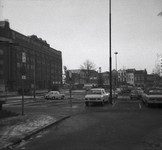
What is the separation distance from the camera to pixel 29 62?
3088 inches

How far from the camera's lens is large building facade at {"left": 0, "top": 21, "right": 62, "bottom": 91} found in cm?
6322

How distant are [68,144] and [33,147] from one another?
1.08m

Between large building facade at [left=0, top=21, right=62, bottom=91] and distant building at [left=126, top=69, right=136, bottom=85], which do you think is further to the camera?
distant building at [left=126, top=69, right=136, bottom=85]

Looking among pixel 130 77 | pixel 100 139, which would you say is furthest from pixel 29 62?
pixel 130 77

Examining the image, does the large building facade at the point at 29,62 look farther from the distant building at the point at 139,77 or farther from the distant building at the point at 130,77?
the distant building at the point at 139,77

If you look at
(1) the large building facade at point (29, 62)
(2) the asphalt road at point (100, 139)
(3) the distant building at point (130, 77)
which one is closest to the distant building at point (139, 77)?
(3) the distant building at point (130, 77)

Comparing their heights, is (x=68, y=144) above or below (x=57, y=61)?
below

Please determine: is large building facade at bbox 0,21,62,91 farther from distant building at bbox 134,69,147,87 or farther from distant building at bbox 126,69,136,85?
distant building at bbox 134,69,147,87

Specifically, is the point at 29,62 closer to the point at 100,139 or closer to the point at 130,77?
the point at 100,139

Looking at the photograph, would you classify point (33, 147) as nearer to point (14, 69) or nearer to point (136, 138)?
point (136, 138)

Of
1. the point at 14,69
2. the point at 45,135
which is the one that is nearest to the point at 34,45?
the point at 14,69

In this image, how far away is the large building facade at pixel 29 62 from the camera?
207ft

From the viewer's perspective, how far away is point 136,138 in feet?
23.3

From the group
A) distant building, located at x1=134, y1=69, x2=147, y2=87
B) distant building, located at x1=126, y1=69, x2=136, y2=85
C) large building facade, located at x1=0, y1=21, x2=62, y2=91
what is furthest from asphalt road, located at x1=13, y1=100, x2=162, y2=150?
distant building, located at x1=126, y1=69, x2=136, y2=85
